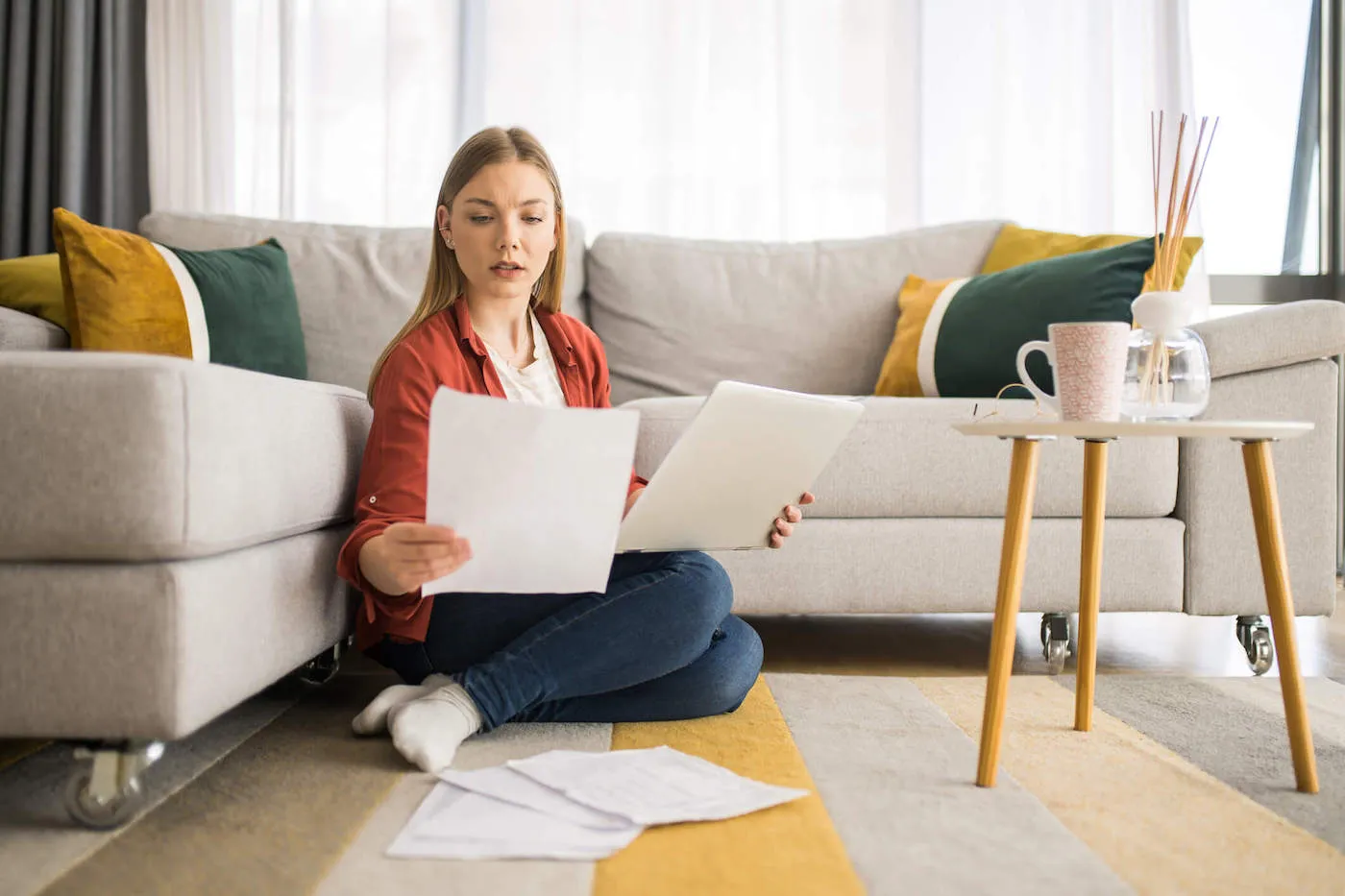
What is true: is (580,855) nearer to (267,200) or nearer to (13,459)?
(13,459)

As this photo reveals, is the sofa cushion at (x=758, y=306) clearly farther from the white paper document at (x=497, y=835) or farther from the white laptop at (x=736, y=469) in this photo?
the white paper document at (x=497, y=835)

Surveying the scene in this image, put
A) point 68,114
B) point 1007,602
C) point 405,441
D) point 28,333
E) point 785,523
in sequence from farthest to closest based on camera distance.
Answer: point 68,114 < point 28,333 < point 785,523 < point 405,441 < point 1007,602

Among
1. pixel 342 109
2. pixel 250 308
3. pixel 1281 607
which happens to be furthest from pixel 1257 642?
pixel 342 109

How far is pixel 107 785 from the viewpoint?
3.05 ft

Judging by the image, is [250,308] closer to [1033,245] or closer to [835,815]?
[835,815]

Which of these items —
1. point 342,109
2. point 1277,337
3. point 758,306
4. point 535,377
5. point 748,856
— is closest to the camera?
point 748,856

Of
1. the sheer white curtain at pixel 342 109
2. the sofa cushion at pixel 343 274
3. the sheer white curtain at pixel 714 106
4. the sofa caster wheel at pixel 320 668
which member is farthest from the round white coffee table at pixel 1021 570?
the sheer white curtain at pixel 342 109

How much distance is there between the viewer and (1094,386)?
111 centimetres

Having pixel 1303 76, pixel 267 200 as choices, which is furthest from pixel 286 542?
pixel 1303 76

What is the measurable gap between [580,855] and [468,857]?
9 centimetres

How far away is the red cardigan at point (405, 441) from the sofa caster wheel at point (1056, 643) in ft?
2.46

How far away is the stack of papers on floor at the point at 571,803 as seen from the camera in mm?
885

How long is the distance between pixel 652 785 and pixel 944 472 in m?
0.89

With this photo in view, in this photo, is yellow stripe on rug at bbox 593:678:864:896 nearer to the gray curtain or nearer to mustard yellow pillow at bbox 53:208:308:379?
mustard yellow pillow at bbox 53:208:308:379
